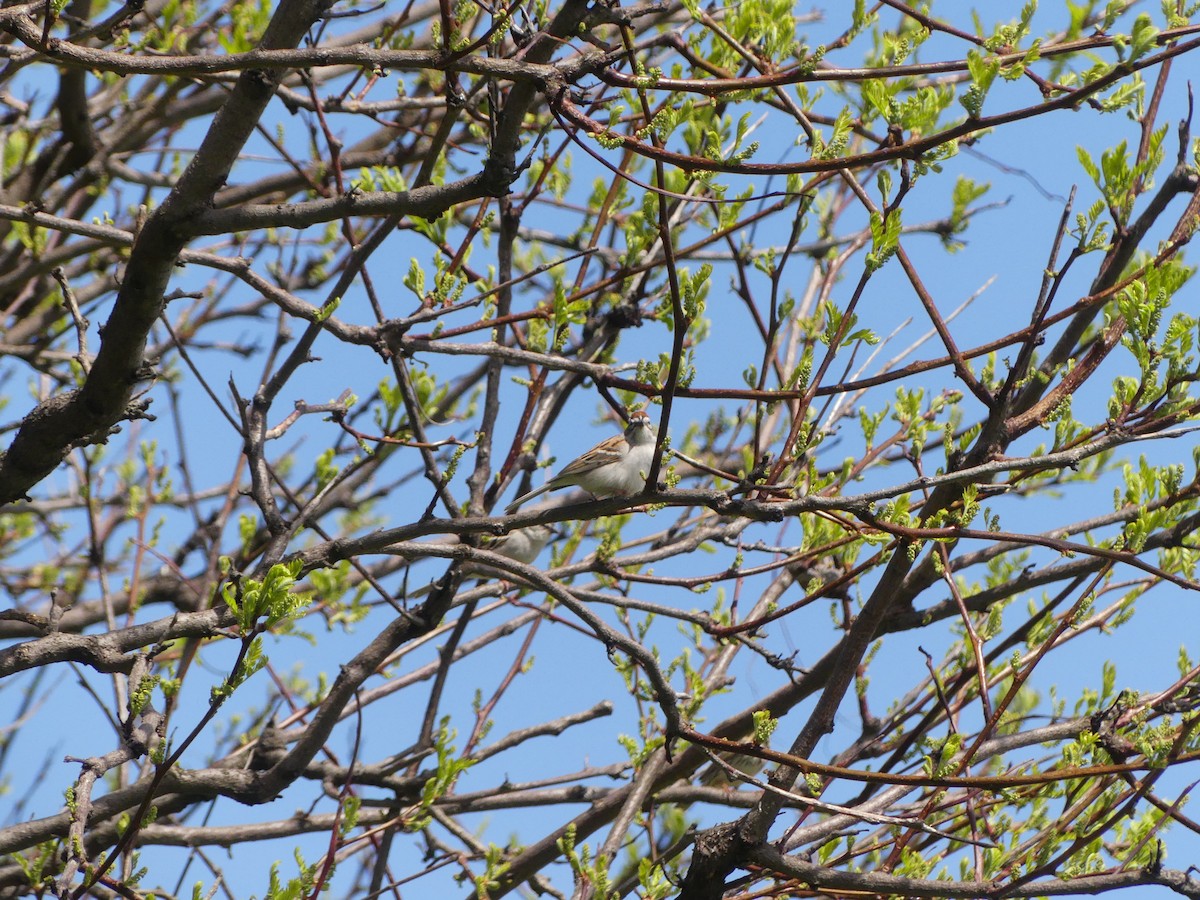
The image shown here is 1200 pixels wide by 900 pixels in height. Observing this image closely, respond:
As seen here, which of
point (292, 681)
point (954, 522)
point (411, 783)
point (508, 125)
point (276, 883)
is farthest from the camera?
point (292, 681)

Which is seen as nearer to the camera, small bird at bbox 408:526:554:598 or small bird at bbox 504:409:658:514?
small bird at bbox 408:526:554:598

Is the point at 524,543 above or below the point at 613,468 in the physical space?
below

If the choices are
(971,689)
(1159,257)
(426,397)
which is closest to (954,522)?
(1159,257)

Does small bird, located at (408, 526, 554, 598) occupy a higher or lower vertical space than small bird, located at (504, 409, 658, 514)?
lower

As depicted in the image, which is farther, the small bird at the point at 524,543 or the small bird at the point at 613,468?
the small bird at the point at 613,468

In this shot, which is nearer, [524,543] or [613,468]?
[524,543]

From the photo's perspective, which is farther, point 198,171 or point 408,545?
point 408,545

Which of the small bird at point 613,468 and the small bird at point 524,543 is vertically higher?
the small bird at point 613,468

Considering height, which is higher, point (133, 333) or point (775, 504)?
point (133, 333)

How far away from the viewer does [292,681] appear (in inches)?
296

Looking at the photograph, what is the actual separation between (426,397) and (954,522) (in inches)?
89.5

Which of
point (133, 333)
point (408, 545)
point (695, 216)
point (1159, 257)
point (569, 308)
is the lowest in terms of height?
point (408, 545)

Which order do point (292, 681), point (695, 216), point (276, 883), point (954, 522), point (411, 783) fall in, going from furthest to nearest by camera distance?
point (292, 681) → point (695, 216) → point (411, 783) → point (276, 883) → point (954, 522)

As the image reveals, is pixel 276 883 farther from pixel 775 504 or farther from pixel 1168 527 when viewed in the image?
pixel 1168 527
